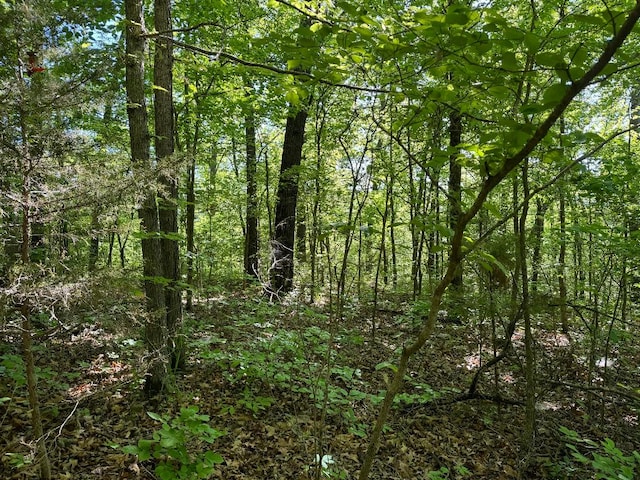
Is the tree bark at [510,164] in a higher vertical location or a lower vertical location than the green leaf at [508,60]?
lower

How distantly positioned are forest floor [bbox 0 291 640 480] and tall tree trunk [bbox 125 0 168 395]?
0.26 metres

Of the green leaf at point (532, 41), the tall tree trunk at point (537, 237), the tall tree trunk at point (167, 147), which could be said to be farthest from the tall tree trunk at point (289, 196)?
the green leaf at point (532, 41)

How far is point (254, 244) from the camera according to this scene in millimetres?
11398

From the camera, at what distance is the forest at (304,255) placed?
1738 millimetres

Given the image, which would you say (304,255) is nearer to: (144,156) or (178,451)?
(144,156)

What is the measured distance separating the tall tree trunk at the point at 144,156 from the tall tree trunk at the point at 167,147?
211mm

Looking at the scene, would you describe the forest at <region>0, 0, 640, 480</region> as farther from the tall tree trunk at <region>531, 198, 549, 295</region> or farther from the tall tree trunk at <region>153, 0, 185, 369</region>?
the tall tree trunk at <region>531, 198, 549, 295</region>

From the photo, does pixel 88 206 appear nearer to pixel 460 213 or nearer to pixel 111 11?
pixel 460 213

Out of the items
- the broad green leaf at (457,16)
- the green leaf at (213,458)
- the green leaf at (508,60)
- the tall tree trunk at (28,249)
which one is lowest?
the green leaf at (213,458)

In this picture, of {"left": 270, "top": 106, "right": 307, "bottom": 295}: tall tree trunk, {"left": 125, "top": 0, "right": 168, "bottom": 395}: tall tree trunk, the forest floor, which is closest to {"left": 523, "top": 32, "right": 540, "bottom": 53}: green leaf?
the forest floor

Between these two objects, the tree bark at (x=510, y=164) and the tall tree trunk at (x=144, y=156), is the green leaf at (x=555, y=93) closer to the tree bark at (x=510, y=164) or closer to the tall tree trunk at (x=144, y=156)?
the tree bark at (x=510, y=164)

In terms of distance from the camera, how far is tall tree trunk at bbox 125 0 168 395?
384cm

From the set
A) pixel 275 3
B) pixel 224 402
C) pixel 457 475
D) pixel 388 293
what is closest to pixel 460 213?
pixel 275 3

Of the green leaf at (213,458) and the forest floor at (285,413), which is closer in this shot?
the green leaf at (213,458)
